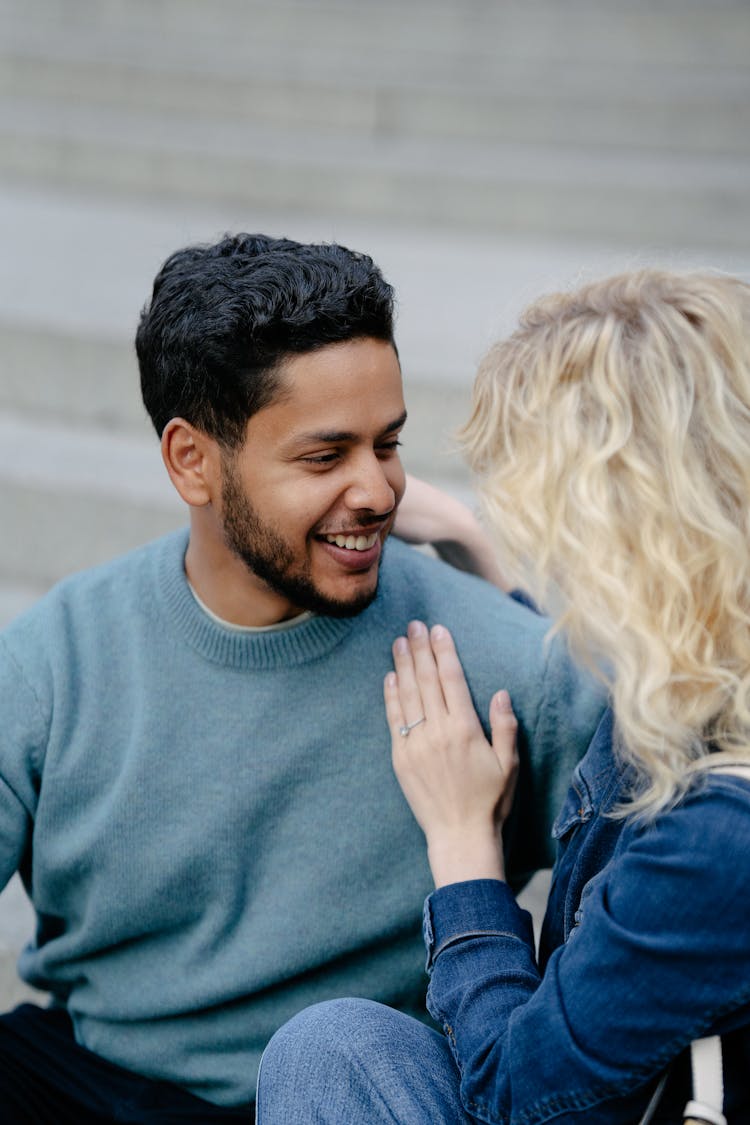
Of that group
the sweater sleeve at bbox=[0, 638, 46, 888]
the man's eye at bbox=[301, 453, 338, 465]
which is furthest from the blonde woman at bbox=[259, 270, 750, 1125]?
the sweater sleeve at bbox=[0, 638, 46, 888]

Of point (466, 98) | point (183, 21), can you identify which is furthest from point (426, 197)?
point (183, 21)

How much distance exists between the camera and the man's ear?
1487 millimetres

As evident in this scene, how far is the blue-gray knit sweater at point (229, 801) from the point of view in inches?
59.1

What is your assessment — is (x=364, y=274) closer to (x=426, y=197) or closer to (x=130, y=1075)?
(x=130, y=1075)

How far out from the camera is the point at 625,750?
121 centimetres

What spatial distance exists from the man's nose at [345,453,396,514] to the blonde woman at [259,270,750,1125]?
0.63ft

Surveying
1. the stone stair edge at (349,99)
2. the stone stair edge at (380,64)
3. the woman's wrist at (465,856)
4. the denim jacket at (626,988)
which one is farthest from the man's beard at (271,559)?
the stone stair edge at (380,64)

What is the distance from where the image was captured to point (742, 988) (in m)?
1.00

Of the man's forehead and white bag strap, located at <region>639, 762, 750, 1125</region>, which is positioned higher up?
the man's forehead

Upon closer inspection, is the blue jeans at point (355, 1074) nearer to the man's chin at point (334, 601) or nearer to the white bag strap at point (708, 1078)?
the white bag strap at point (708, 1078)

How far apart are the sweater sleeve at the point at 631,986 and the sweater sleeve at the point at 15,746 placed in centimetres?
60

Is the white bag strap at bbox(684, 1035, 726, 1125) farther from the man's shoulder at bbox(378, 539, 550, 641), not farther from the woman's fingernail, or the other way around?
the man's shoulder at bbox(378, 539, 550, 641)

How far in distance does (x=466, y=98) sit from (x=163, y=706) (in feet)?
10.0

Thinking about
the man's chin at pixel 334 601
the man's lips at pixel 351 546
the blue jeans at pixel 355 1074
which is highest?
the man's lips at pixel 351 546
